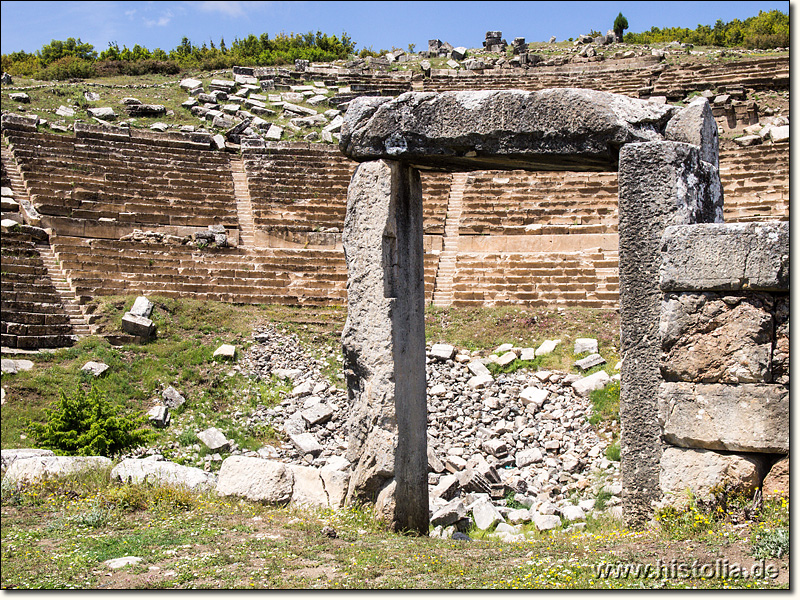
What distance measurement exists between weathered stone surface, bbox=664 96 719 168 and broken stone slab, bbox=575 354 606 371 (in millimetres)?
7661

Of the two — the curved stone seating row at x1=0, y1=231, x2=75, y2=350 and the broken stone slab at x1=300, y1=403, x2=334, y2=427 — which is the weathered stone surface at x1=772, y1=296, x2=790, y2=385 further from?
the curved stone seating row at x1=0, y1=231, x2=75, y2=350

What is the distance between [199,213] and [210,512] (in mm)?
15759

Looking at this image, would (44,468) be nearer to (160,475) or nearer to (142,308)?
(160,475)

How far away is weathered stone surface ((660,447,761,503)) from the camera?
5535 millimetres

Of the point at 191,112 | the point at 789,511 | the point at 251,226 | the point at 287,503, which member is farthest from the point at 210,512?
the point at 191,112

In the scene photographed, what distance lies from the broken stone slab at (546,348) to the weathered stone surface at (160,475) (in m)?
7.56

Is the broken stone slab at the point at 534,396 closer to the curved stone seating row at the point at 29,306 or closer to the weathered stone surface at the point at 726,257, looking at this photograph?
the weathered stone surface at the point at 726,257

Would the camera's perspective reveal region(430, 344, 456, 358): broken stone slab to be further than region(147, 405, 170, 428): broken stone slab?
Yes

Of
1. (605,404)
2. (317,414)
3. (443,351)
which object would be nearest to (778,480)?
(605,404)

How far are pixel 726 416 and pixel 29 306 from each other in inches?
555

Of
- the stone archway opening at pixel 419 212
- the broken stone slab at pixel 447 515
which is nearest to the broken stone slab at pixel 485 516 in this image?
the broken stone slab at pixel 447 515

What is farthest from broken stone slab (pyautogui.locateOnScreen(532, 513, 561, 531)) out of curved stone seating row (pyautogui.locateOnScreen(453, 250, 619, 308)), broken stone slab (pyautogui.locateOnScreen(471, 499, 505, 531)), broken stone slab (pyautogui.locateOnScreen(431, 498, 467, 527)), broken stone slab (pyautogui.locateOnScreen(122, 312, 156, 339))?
broken stone slab (pyautogui.locateOnScreen(122, 312, 156, 339))

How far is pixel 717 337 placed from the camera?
564cm

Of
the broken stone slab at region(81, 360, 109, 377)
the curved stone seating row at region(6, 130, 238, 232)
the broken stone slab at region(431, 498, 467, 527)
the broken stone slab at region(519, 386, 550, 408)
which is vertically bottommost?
the broken stone slab at region(431, 498, 467, 527)
